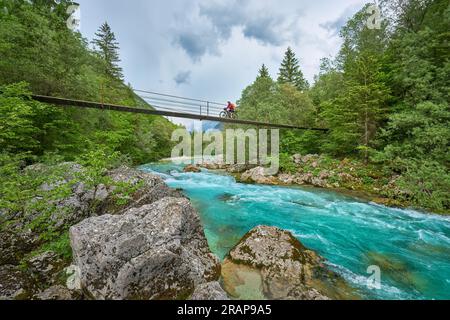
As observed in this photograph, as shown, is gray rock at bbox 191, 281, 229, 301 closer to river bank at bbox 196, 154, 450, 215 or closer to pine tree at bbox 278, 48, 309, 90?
river bank at bbox 196, 154, 450, 215

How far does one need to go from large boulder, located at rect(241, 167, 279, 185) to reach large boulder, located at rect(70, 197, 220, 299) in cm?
889

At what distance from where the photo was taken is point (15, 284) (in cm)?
306

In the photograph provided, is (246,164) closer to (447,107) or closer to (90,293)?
(447,107)

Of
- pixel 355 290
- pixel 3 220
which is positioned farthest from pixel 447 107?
pixel 3 220

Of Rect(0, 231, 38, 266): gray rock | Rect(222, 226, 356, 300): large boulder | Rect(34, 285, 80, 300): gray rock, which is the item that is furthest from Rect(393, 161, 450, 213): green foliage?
Rect(0, 231, 38, 266): gray rock

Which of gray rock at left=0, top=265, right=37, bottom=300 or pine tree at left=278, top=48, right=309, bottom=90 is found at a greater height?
pine tree at left=278, top=48, right=309, bottom=90

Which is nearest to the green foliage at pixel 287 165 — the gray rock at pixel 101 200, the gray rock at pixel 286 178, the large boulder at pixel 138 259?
the gray rock at pixel 286 178

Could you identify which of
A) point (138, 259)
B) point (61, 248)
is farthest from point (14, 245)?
point (138, 259)

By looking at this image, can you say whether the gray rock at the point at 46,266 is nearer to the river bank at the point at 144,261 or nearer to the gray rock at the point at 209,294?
the river bank at the point at 144,261

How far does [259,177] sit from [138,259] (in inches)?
404

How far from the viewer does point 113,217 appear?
377 centimetres

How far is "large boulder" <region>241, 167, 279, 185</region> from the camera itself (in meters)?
12.3
